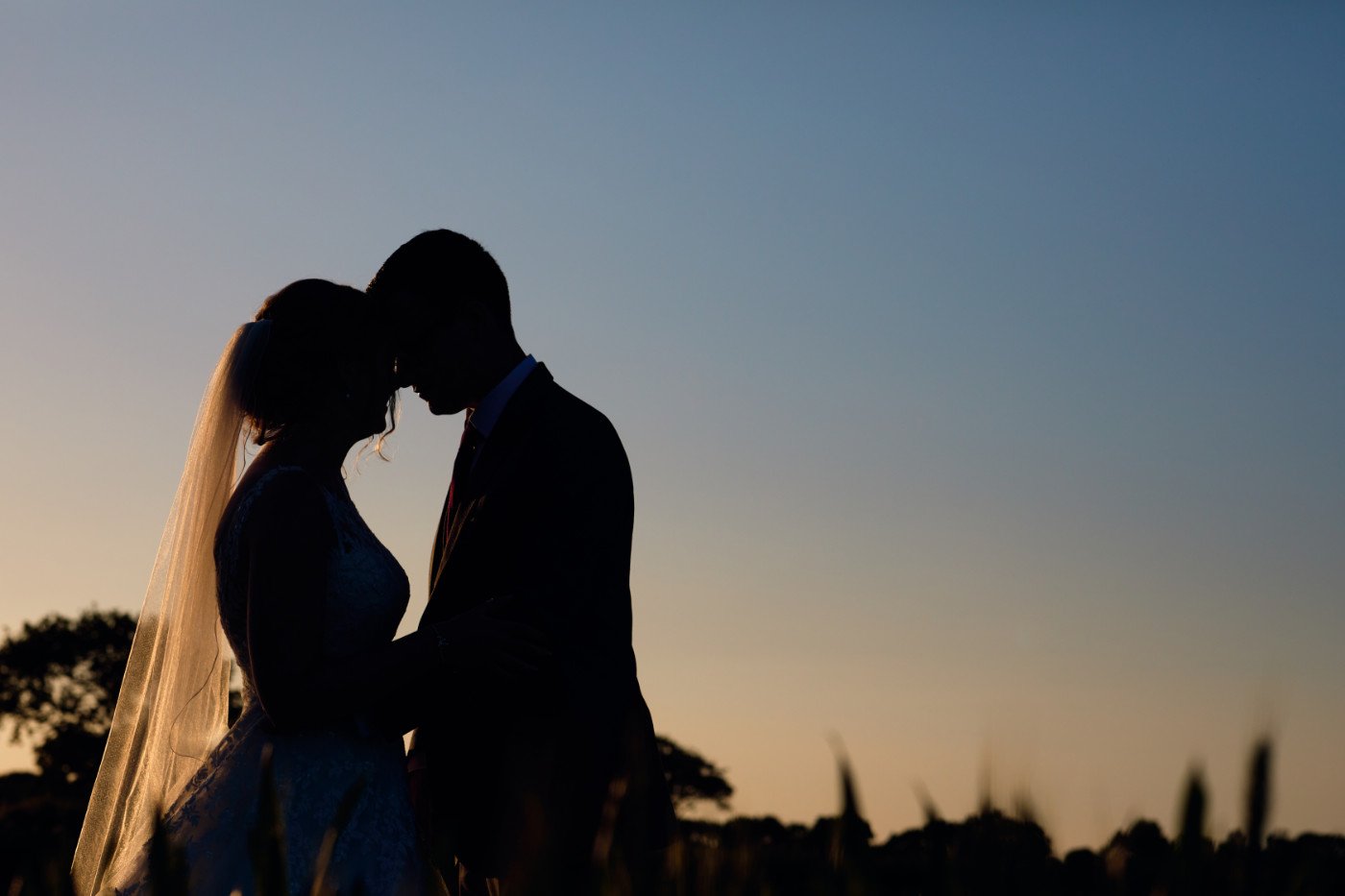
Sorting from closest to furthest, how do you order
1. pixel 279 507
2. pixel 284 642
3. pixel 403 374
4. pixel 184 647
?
pixel 284 642, pixel 279 507, pixel 184 647, pixel 403 374

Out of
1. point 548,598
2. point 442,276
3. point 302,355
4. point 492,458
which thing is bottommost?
point 548,598

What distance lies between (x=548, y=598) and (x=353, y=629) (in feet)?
2.81

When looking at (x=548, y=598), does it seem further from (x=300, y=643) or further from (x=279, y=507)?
(x=279, y=507)

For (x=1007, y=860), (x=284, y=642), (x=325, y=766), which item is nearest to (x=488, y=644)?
(x=284, y=642)

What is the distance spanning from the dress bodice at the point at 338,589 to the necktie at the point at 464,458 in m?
1.05

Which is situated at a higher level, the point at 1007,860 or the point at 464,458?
the point at 464,458

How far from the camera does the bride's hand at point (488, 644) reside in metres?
5.66

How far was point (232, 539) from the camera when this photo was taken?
5938 millimetres

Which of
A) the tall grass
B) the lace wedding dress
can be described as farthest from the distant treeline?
the lace wedding dress

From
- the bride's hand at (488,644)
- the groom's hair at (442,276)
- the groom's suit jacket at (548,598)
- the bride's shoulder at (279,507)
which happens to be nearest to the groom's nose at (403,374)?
the groom's hair at (442,276)

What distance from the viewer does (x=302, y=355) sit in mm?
6398

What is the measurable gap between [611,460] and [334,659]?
1791mm

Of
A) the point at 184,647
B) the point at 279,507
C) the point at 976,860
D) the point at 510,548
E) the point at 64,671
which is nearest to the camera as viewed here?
the point at 976,860

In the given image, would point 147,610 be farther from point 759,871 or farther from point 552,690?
point 759,871
